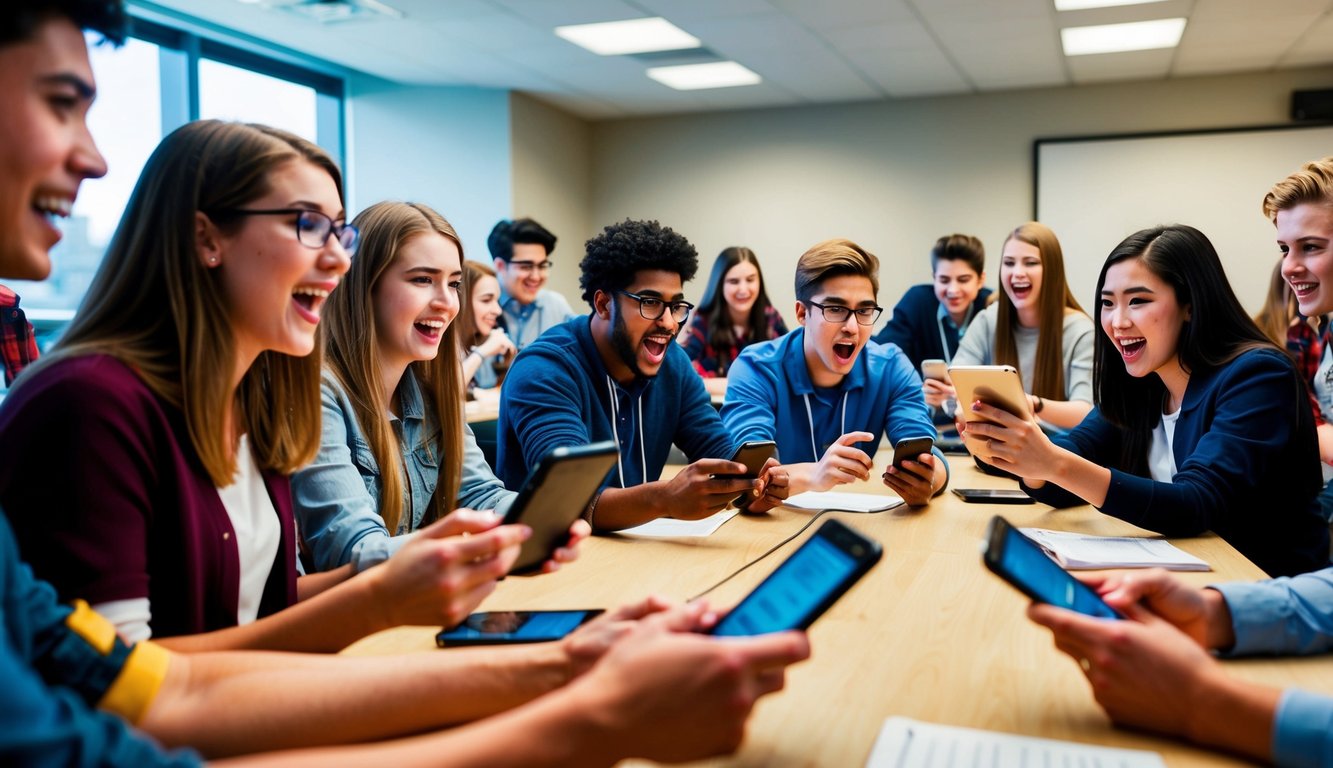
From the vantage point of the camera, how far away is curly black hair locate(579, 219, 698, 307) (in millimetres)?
2520

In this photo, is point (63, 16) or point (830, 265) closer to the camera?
point (63, 16)

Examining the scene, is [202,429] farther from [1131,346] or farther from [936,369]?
[936,369]

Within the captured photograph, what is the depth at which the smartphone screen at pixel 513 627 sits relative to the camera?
1.28 meters

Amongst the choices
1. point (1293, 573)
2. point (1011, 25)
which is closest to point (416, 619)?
point (1293, 573)

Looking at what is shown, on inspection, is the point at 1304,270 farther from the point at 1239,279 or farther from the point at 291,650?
the point at 1239,279

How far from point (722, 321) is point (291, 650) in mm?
4690

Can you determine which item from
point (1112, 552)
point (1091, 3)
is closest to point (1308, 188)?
point (1112, 552)

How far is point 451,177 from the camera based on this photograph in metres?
7.32

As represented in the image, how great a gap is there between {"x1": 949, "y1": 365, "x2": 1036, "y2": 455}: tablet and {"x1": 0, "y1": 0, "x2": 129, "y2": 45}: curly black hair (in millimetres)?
1576

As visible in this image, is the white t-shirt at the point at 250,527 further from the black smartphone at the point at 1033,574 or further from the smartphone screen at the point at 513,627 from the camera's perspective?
the black smartphone at the point at 1033,574

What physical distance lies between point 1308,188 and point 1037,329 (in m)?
1.94

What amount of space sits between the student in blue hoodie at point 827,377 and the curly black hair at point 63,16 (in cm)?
202

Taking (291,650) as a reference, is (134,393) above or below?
above

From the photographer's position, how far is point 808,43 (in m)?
5.93
